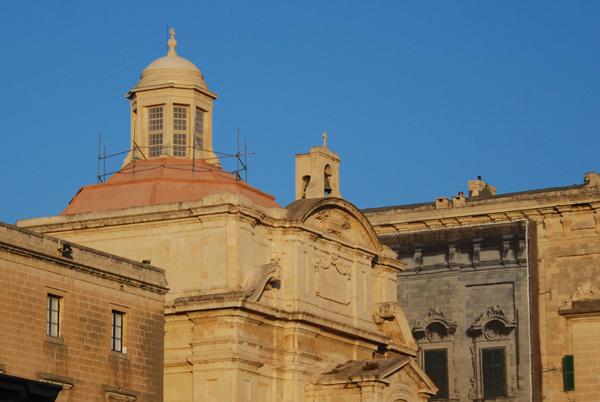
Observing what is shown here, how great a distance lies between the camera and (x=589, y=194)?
191ft

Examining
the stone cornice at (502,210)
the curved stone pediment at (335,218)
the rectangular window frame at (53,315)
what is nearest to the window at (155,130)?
the curved stone pediment at (335,218)

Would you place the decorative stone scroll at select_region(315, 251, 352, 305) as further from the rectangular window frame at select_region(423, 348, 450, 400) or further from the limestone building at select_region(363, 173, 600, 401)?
the rectangular window frame at select_region(423, 348, 450, 400)

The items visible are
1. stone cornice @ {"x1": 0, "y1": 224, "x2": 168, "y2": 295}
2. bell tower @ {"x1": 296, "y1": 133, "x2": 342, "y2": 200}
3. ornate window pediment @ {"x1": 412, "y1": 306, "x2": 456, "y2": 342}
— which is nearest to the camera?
stone cornice @ {"x1": 0, "y1": 224, "x2": 168, "y2": 295}

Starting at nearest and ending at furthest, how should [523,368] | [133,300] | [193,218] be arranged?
1. [133,300]
2. [193,218]
3. [523,368]

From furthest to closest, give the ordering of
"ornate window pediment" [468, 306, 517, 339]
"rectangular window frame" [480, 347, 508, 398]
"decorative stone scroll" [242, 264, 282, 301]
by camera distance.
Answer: "ornate window pediment" [468, 306, 517, 339] → "rectangular window frame" [480, 347, 508, 398] → "decorative stone scroll" [242, 264, 282, 301]

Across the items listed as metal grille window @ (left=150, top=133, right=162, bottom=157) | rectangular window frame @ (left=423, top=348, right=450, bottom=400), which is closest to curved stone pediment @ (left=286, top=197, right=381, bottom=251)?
metal grille window @ (left=150, top=133, right=162, bottom=157)

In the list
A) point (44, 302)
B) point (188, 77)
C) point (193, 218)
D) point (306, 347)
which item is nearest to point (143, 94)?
point (188, 77)

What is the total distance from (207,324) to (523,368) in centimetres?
1785

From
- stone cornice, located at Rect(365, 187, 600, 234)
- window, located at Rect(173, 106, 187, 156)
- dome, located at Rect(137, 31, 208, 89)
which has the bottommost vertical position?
stone cornice, located at Rect(365, 187, 600, 234)

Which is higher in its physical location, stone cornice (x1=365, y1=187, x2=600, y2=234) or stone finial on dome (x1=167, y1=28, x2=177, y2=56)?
stone finial on dome (x1=167, y1=28, x2=177, y2=56)

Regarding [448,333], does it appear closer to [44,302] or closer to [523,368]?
[523,368]

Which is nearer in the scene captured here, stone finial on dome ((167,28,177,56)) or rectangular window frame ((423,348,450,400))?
stone finial on dome ((167,28,177,56))

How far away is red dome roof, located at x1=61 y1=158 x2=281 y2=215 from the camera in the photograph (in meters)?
47.0

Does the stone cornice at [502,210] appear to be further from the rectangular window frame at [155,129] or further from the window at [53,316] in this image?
the window at [53,316]
